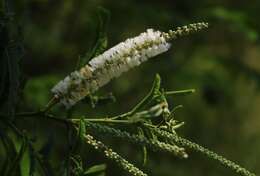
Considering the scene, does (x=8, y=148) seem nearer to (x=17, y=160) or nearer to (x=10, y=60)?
(x=17, y=160)

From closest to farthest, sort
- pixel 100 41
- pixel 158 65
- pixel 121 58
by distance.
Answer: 1. pixel 121 58
2. pixel 100 41
3. pixel 158 65

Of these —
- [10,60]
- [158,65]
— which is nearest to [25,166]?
[10,60]

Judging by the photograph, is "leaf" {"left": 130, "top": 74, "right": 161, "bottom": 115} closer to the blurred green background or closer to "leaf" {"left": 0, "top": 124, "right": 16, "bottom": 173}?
"leaf" {"left": 0, "top": 124, "right": 16, "bottom": 173}

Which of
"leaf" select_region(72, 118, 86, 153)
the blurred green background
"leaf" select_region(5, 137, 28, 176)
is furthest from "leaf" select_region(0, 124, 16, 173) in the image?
the blurred green background

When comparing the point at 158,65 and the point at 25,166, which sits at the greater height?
the point at 25,166

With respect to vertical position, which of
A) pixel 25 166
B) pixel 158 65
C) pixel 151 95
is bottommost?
pixel 158 65

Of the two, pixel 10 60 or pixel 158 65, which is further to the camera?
pixel 158 65

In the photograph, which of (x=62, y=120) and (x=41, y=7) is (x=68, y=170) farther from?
(x=41, y=7)

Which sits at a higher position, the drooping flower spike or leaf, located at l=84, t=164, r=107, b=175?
the drooping flower spike
